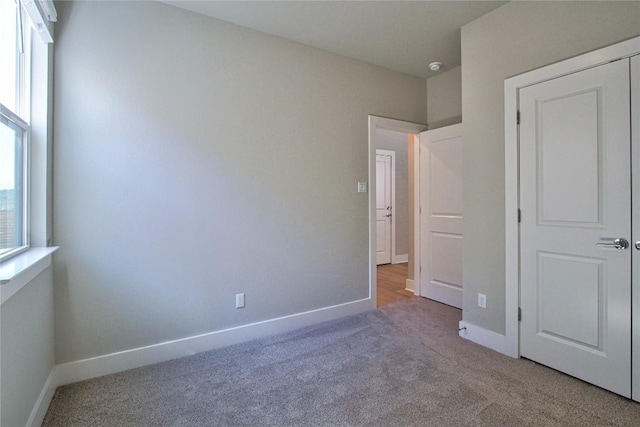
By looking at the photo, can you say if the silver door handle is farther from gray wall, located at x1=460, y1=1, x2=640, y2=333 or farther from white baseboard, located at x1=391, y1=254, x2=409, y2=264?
white baseboard, located at x1=391, y1=254, x2=409, y2=264

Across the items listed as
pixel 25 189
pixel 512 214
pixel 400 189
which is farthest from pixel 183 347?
pixel 400 189

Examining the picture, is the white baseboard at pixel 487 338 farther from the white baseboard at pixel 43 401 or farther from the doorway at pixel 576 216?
the white baseboard at pixel 43 401

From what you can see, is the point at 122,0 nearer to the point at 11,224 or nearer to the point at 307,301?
the point at 11,224

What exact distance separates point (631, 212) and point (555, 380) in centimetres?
116

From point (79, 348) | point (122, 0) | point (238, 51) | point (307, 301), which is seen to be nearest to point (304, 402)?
point (307, 301)

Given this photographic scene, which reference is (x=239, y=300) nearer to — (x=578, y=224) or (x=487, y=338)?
(x=487, y=338)

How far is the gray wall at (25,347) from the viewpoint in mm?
1279

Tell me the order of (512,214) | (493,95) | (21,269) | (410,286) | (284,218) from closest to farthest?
(21,269)
(512,214)
(493,95)
(284,218)
(410,286)

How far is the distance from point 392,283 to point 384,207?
190cm

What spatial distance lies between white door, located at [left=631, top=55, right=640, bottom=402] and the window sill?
122 inches

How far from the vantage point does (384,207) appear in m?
6.00

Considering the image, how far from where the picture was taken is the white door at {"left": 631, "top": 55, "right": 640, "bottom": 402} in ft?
5.72

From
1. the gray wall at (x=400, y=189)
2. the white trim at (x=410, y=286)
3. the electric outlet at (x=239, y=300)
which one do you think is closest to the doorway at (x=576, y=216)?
the white trim at (x=410, y=286)

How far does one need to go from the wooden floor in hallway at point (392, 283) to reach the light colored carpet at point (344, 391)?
1.18m
